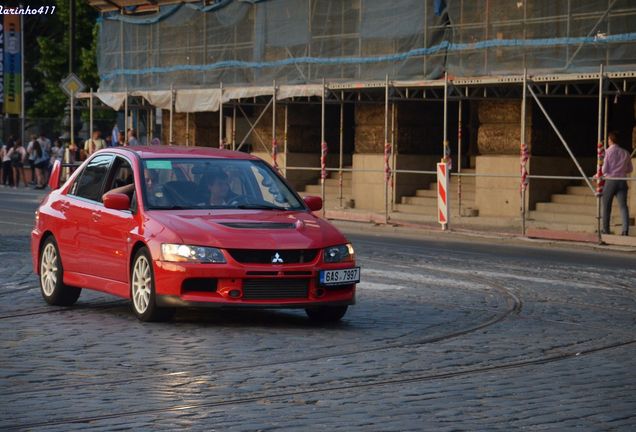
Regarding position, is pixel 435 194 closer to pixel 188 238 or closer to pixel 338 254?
pixel 338 254

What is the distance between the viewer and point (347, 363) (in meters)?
9.94

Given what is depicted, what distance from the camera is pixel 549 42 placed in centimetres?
2678

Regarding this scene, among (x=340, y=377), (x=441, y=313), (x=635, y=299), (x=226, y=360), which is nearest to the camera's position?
(x=340, y=377)

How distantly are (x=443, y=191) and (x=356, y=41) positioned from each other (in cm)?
676

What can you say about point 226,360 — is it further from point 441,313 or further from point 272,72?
point 272,72

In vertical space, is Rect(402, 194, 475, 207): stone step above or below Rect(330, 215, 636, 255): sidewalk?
above

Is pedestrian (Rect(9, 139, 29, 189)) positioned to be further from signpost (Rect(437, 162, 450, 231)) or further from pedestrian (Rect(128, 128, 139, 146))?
signpost (Rect(437, 162, 450, 231))

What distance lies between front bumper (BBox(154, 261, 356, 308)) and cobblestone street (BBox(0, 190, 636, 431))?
0.83 ft

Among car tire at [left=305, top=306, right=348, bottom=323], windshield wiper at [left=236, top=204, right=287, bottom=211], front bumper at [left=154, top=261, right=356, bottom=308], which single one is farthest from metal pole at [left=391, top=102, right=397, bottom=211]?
front bumper at [left=154, top=261, right=356, bottom=308]

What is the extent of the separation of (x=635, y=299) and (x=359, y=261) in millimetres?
5022

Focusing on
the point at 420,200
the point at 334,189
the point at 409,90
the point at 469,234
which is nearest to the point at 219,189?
the point at 469,234

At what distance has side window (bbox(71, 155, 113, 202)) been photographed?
13.1 meters

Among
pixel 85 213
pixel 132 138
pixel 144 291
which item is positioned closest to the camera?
pixel 144 291

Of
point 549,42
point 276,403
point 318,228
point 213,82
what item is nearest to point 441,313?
point 318,228
